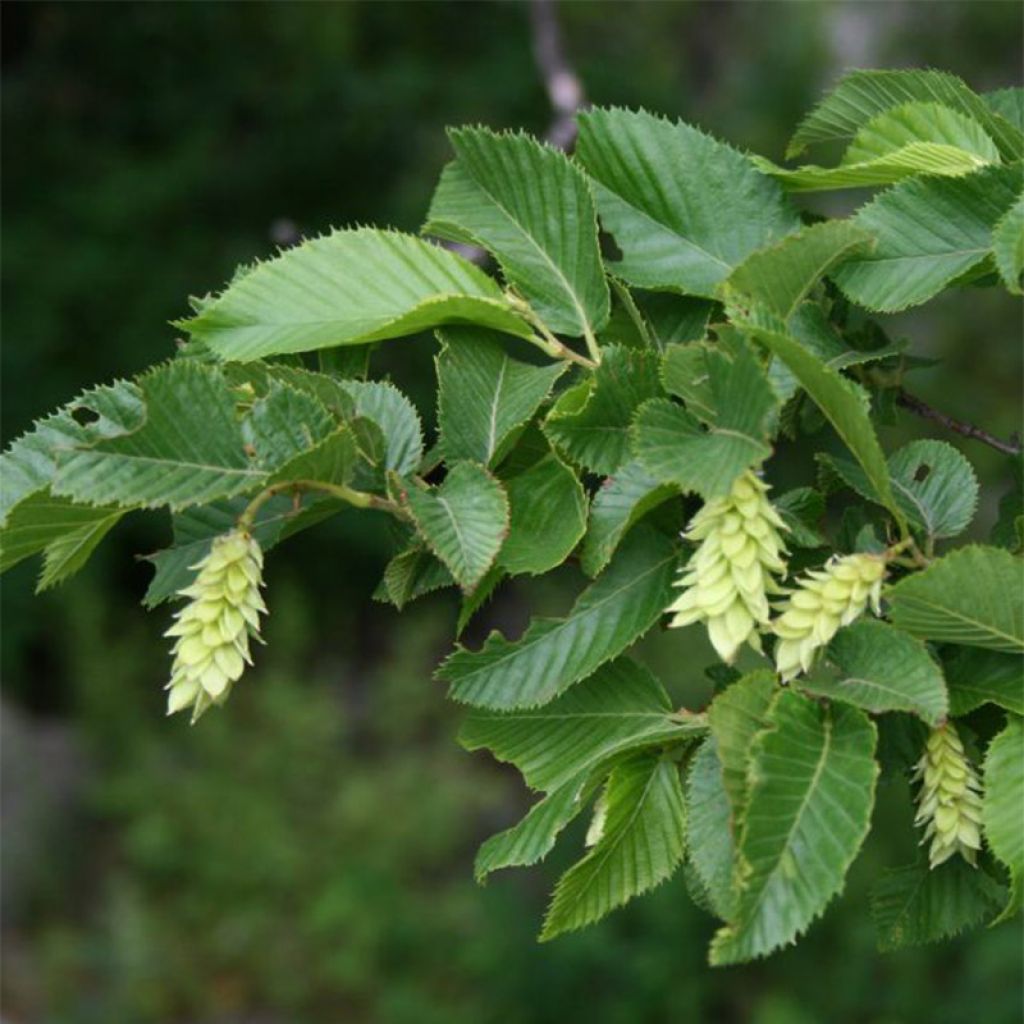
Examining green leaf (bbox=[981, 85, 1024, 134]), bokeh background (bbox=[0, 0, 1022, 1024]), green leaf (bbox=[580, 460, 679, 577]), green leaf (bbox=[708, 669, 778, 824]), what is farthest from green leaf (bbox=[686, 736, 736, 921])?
bokeh background (bbox=[0, 0, 1022, 1024])

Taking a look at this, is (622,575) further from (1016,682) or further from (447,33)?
(447,33)

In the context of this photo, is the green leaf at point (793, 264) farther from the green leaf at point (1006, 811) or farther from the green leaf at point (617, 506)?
the green leaf at point (1006, 811)

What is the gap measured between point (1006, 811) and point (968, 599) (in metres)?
0.13

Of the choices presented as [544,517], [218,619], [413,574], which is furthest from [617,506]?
[218,619]

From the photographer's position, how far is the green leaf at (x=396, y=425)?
97 cm

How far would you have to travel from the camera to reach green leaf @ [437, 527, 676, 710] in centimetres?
94

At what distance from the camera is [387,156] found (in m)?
4.94

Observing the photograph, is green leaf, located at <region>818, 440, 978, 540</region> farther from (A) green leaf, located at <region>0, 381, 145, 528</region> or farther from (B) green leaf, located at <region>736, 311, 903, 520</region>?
(A) green leaf, located at <region>0, 381, 145, 528</region>

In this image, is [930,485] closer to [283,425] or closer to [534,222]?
[534,222]

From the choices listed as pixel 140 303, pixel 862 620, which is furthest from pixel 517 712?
pixel 140 303

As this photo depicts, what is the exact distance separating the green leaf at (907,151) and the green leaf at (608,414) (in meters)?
0.19

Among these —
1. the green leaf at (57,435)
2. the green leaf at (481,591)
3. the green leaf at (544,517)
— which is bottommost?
the green leaf at (481,591)

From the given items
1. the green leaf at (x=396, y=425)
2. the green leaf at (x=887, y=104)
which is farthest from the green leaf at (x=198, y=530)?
the green leaf at (x=887, y=104)

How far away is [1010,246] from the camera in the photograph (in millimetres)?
909
